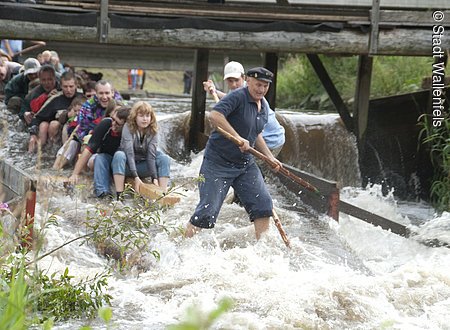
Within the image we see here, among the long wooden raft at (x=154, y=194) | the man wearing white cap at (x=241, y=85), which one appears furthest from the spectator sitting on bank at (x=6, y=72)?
the man wearing white cap at (x=241, y=85)

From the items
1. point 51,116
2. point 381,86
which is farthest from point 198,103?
point 381,86

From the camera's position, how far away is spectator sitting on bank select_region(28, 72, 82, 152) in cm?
1270

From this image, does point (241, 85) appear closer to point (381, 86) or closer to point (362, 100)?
point (362, 100)

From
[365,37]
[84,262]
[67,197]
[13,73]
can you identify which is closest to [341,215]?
[365,37]

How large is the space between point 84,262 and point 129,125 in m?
2.58

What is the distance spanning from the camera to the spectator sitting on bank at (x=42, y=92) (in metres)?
13.3

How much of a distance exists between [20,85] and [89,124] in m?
3.50

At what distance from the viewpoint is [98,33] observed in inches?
465

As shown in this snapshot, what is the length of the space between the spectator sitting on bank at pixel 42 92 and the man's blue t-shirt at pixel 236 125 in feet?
19.0

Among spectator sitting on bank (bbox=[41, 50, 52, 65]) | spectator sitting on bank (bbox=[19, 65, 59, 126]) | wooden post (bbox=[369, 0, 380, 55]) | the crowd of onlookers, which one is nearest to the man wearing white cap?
the crowd of onlookers

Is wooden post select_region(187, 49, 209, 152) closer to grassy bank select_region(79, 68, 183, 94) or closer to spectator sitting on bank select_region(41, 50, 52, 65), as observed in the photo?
spectator sitting on bank select_region(41, 50, 52, 65)

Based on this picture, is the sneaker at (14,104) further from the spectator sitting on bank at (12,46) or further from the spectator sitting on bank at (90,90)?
the spectator sitting on bank at (12,46)

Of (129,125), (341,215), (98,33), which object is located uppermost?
(98,33)

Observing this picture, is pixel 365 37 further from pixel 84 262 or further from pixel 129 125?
pixel 84 262
